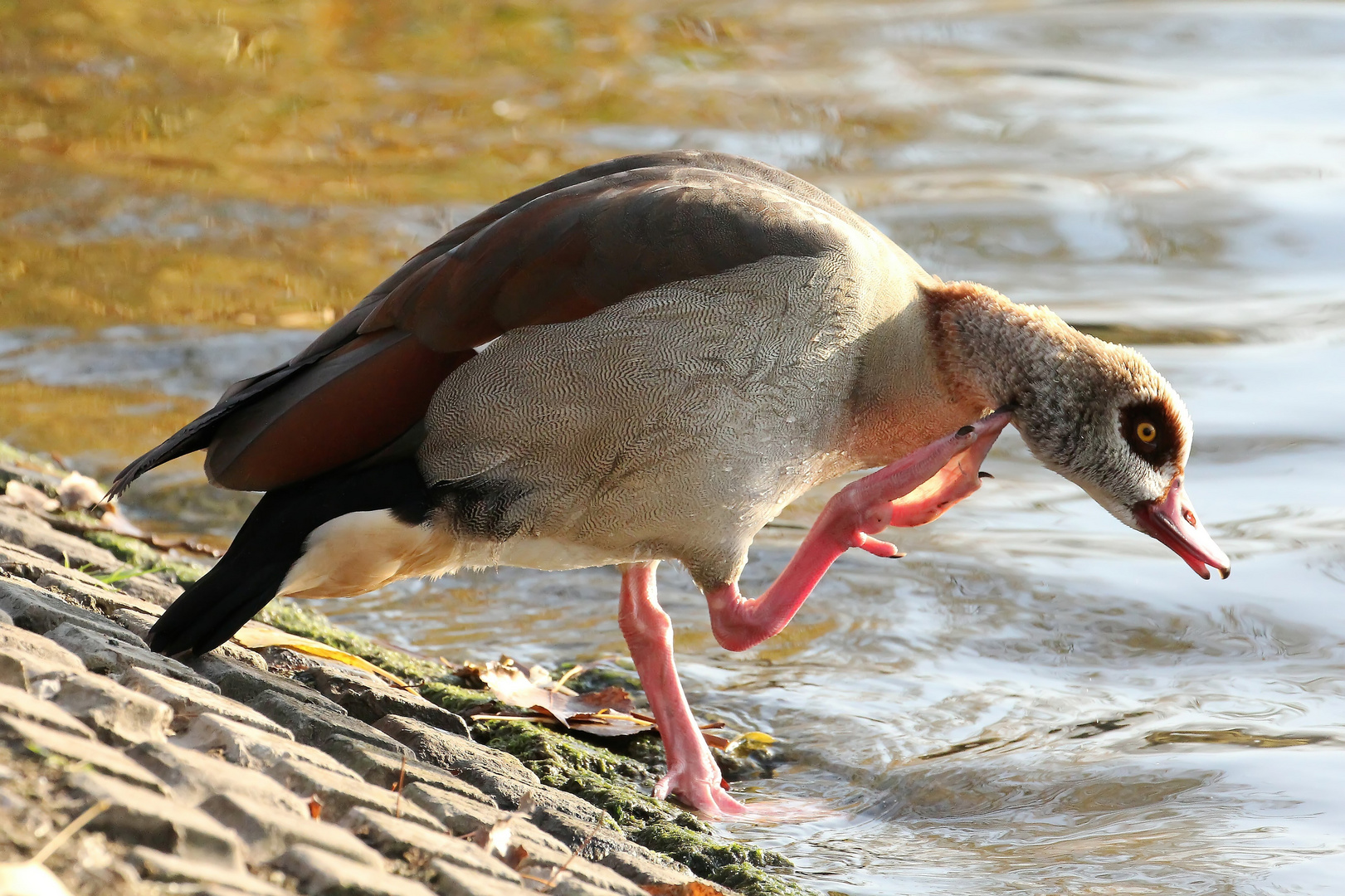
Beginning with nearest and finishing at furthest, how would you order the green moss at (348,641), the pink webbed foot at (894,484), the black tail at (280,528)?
the black tail at (280,528), the pink webbed foot at (894,484), the green moss at (348,641)

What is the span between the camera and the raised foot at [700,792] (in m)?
4.90

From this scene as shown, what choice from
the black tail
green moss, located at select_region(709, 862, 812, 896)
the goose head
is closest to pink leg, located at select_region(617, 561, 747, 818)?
green moss, located at select_region(709, 862, 812, 896)

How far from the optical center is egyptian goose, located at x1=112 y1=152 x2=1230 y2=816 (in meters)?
4.60

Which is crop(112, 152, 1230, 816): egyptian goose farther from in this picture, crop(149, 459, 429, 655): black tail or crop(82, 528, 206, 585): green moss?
crop(82, 528, 206, 585): green moss

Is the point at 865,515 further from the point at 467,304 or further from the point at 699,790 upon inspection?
the point at 467,304

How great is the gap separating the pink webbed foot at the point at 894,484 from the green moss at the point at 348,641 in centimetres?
154

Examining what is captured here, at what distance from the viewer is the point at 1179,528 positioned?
5207mm

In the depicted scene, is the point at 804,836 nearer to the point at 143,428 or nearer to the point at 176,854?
the point at 176,854

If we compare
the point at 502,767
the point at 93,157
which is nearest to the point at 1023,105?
the point at 93,157

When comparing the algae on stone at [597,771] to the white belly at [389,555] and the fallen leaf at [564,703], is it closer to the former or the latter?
the fallen leaf at [564,703]

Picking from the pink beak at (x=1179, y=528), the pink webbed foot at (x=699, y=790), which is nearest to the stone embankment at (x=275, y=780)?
the pink webbed foot at (x=699, y=790)

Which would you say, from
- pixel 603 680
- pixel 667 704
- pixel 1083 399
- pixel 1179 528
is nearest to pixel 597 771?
pixel 667 704

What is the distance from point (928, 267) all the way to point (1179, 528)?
5.55 metres

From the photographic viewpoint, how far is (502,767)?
4.24 metres
